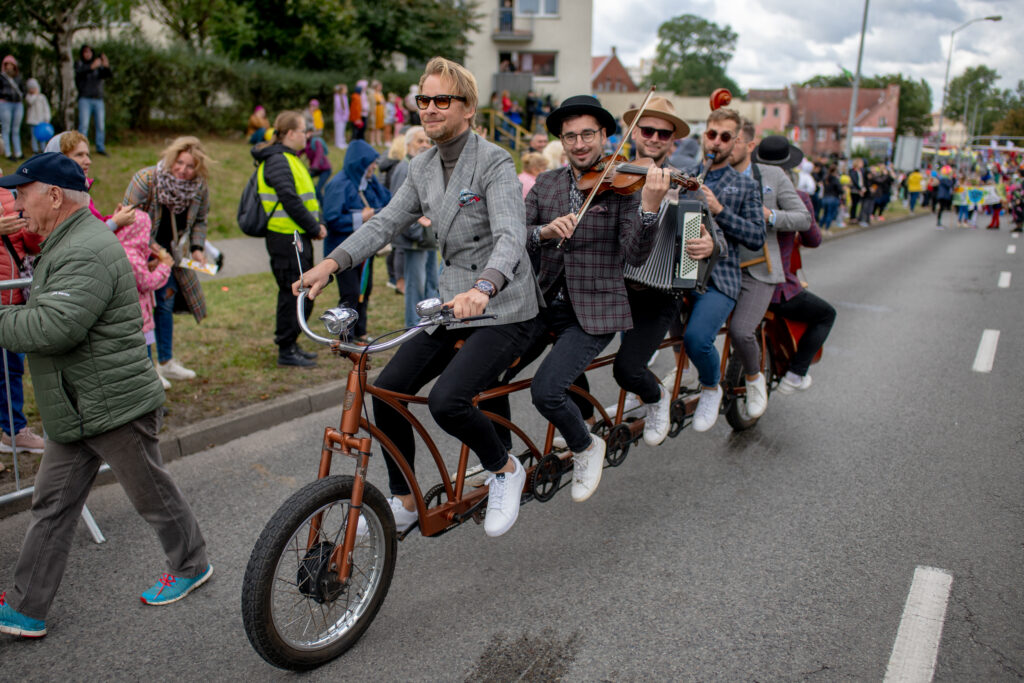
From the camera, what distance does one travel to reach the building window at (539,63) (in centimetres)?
4116

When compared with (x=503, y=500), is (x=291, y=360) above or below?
below

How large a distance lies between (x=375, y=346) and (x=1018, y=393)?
6127mm

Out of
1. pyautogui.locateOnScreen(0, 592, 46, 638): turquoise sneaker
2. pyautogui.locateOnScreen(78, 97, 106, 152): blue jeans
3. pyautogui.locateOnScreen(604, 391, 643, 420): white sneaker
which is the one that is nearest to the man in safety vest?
pyautogui.locateOnScreen(604, 391, 643, 420): white sneaker

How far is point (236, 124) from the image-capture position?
20.8m

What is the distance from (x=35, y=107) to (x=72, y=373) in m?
14.0

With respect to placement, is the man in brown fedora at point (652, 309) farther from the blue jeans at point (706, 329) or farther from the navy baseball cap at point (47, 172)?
the navy baseball cap at point (47, 172)

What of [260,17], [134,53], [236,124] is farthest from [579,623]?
[260,17]

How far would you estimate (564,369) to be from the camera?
368 cm

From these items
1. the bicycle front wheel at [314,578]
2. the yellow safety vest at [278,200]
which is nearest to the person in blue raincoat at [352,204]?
the yellow safety vest at [278,200]

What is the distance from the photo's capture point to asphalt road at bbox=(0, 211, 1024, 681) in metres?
3.06

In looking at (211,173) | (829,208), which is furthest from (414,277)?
(829,208)

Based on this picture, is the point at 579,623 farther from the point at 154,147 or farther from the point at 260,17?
the point at 260,17

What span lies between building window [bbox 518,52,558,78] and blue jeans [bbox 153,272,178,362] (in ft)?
122

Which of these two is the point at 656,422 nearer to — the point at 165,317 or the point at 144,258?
the point at 144,258
